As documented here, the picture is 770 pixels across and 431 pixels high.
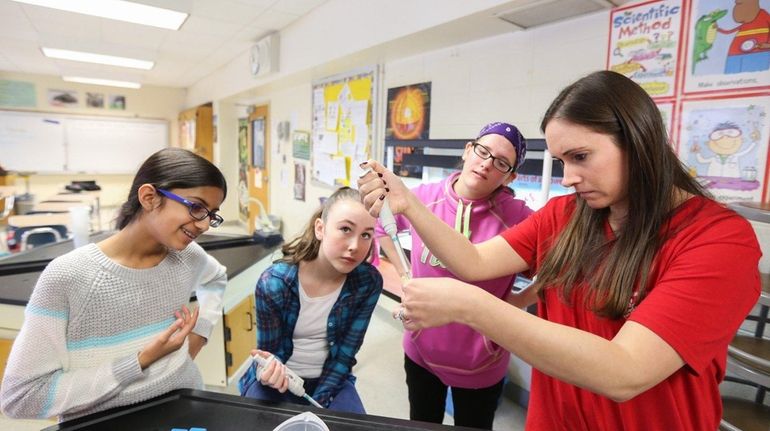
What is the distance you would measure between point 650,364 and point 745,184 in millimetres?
1289

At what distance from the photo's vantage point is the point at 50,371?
832 mm

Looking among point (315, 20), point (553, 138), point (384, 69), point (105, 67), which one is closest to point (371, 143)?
point (384, 69)

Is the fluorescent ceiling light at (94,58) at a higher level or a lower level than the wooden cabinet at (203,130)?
higher

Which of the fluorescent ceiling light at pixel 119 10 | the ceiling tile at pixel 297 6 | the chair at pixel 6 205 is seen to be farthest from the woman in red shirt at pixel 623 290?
the chair at pixel 6 205

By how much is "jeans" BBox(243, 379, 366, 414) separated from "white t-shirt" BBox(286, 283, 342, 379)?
1.8 inches

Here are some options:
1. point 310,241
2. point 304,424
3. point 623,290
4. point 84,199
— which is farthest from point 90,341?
point 84,199

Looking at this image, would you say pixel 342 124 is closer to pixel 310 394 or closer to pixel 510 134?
pixel 510 134

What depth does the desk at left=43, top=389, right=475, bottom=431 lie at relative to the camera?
77 centimetres

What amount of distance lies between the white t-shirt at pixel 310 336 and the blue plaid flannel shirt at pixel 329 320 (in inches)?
0.7

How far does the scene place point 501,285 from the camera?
1244mm

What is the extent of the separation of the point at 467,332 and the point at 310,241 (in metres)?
0.59

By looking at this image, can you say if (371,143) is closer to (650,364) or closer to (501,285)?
(501,285)

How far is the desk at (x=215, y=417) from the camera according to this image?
77 cm

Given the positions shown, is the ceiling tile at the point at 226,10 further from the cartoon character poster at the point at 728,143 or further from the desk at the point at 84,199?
the cartoon character poster at the point at 728,143
